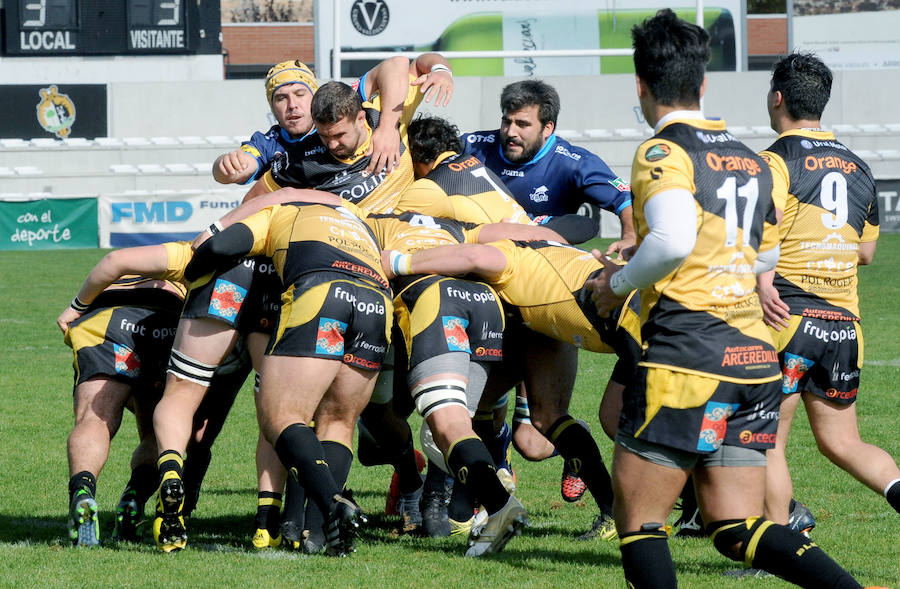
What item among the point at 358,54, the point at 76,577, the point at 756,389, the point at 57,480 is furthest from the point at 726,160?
the point at 358,54

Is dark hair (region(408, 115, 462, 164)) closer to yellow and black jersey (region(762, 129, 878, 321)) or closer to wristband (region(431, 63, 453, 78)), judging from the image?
wristband (region(431, 63, 453, 78))

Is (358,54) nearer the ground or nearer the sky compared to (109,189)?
nearer the sky

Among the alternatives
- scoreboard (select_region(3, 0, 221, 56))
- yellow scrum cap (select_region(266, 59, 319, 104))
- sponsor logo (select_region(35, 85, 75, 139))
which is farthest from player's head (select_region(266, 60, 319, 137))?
sponsor logo (select_region(35, 85, 75, 139))

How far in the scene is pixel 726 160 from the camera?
3557mm

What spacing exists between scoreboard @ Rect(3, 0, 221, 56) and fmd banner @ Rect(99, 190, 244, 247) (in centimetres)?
482

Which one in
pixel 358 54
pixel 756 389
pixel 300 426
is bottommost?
pixel 300 426

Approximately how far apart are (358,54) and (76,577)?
49.2 ft

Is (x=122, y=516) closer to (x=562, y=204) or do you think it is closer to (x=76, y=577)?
(x=76, y=577)

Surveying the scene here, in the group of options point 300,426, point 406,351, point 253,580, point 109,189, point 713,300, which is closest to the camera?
point 713,300

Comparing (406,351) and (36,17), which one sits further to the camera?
(36,17)

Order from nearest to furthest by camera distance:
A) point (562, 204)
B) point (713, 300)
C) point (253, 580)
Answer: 1. point (713, 300)
2. point (253, 580)
3. point (562, 204)

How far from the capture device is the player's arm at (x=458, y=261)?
5.13 metres

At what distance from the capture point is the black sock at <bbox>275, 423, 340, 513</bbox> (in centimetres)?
468

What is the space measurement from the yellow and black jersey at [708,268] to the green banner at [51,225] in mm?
20314
